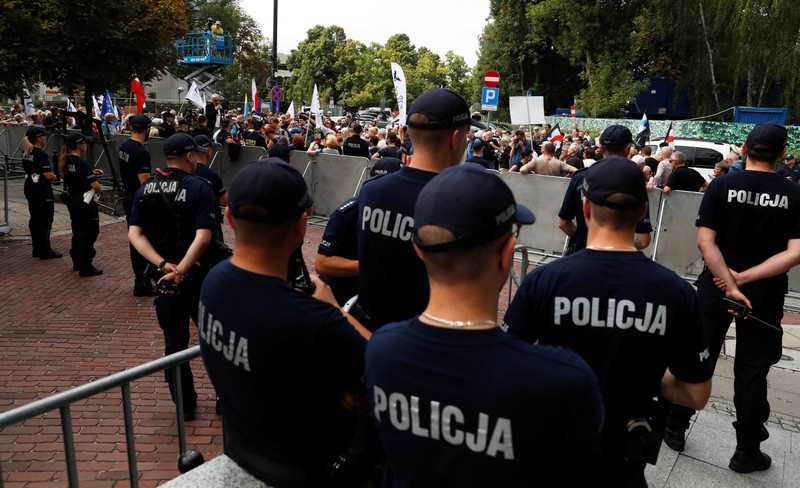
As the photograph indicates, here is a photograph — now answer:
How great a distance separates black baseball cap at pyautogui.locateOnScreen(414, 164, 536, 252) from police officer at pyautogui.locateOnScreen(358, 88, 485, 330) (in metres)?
1.23

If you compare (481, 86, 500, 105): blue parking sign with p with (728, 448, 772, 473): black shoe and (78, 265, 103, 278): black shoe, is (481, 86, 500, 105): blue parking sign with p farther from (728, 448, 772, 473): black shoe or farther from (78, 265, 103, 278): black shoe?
(728, 448, 772, 473): black shoe

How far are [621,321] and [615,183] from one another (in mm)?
554

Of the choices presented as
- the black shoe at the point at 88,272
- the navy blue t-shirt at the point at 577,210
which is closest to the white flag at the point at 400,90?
the black shoe at the point at 88,272

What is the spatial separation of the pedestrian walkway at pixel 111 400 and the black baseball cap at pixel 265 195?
116 inches

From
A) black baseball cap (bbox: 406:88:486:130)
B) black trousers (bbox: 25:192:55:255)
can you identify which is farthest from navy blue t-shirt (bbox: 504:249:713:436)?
black trousers (bbox: 25:192:55:255)

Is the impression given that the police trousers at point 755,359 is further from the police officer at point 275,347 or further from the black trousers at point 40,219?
the black trousers at point 40,219

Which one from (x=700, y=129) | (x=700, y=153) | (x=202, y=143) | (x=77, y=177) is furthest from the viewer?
(x=700, y=129)

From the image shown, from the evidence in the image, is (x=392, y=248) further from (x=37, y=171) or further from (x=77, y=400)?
(x=37, y=171)

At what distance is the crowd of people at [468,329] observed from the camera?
1.47 meters

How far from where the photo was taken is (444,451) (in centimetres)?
152

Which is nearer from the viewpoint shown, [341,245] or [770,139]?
[341,245]

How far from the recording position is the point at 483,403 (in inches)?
56.3

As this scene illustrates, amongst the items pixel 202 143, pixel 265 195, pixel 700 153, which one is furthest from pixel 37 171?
pixel 700 153

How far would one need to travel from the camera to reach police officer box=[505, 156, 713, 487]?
→ 2287 mm
